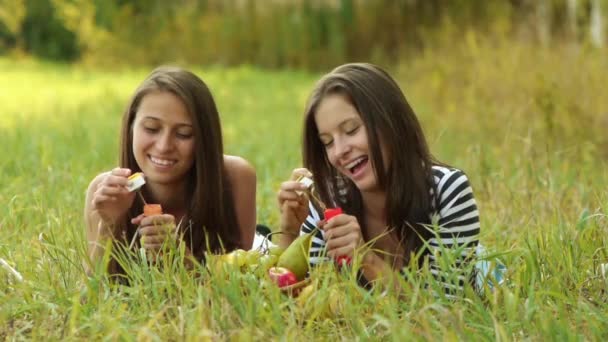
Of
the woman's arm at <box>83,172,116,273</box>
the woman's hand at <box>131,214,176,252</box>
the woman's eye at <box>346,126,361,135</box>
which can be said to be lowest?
the woman's arm at <box>83,172,116,273</box>

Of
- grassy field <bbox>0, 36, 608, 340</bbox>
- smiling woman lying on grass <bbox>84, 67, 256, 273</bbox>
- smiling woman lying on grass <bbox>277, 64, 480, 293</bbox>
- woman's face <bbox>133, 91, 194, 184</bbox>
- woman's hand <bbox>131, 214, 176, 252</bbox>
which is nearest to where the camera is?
grassy field <bbox>0, 36, 608, 340</bbox>

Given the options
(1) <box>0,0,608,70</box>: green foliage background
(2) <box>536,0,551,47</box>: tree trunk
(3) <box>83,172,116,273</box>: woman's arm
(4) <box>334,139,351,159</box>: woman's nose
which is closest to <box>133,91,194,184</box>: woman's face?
(3) <box>83,172,116,273</box>: woman's arm

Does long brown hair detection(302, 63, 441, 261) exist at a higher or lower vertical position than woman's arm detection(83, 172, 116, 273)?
higher

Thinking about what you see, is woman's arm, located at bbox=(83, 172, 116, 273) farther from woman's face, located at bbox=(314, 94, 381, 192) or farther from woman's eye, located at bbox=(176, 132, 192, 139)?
woman's face, located at bbox=(314, 94, 381, 192)

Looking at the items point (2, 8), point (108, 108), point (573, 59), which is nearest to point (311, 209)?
point (573, 59)

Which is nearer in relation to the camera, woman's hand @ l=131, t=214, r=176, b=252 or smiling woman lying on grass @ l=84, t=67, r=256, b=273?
woman's hand @ l=131, t=214, r=176, b=252

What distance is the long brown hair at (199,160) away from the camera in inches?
142

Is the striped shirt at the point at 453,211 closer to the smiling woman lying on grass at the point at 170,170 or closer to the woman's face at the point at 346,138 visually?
the woman's face at the point at 346,138

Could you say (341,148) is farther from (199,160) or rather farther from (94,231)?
(94,231)

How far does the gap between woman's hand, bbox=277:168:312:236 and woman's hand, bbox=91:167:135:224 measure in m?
0.48

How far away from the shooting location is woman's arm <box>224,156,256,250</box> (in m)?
3.88

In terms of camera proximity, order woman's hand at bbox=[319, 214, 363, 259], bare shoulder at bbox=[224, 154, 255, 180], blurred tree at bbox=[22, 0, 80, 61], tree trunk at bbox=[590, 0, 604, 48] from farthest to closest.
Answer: blurred tree at bbox=[22, 0, 80, 61] → tree trunk at bbox=[590, 0, 604, 48] → bare shoulder at bbox=[224, 154, 255, 180] → woman's hand at bbox=[319, 214, 363, 259]

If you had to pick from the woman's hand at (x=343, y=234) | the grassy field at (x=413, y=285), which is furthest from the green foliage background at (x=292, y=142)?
the woman's hand at (x=343, y=234)

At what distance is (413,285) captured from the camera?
2.97 metres
